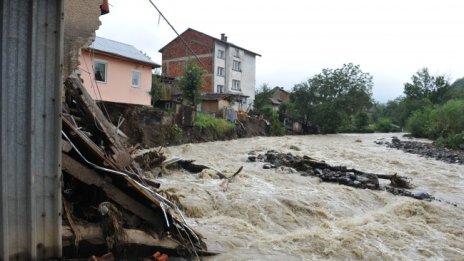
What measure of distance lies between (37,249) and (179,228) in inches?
71.3

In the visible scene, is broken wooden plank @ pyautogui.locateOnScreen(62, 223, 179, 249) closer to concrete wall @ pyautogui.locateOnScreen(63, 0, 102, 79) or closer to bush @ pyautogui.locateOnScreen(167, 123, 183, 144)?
concrete wall @ pyautogui.locateOnScreen(63, 0, 102, 79)

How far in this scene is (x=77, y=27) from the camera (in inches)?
158

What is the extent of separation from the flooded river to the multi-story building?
31.5 m

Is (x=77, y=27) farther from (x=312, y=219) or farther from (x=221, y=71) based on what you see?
(x=221, y=71)

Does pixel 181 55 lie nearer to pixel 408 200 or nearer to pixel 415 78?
pixel 408 200

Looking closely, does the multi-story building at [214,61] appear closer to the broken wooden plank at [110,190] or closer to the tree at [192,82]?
the tree at [192,82]

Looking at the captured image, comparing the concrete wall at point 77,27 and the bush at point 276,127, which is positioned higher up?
the concrete wall at point 77,27

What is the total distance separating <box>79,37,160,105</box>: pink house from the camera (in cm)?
2081

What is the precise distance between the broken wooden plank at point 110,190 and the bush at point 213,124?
24.0 metres

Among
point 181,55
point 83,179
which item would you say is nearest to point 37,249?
point 83,179

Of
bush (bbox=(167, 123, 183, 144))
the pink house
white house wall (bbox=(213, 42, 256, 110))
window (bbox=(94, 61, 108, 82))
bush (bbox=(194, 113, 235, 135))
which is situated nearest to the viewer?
window (bbox=(94, 61, 108, 82))

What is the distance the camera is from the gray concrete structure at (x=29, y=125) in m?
3.27

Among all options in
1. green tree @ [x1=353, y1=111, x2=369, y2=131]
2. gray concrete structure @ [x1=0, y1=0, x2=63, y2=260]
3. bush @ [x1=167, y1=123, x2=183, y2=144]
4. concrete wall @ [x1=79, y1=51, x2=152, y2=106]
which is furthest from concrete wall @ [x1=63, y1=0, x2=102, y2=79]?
green tree @ [x1=353, y1=111, x2=369, y2=131]

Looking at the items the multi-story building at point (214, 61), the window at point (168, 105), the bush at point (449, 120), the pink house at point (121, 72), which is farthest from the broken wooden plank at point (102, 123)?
the bush at point (449, 120)
